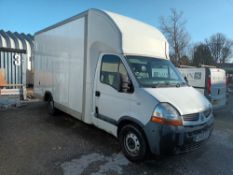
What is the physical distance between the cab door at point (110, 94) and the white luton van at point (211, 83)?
16.4 feet

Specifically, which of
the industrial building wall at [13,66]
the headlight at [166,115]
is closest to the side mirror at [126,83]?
the headlight at [166,115]

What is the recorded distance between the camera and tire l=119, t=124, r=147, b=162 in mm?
3969

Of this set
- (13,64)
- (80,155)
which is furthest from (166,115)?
(13,64)

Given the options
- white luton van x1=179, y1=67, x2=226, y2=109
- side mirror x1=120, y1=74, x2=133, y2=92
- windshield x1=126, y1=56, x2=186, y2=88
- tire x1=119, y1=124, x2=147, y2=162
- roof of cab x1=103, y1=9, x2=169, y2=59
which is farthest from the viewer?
white luton van x1=179, y1=67, x2=226, y2=109

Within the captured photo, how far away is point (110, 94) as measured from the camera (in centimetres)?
458

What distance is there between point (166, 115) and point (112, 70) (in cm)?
158

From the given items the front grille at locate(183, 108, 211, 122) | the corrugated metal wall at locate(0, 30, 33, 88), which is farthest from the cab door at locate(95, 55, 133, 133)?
the corrugated metal wall at locate(0, 30, 33, 88)

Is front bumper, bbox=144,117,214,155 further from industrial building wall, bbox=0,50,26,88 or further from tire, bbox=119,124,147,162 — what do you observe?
industrial building wall, bbox=0,50,26,88

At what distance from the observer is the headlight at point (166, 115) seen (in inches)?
141

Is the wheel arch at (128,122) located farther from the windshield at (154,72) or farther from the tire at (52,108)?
the tire at (52,108)

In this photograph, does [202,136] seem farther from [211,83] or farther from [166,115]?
[211,83]

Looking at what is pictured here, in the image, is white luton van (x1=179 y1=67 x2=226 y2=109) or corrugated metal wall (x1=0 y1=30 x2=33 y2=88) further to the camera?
corrugated metal wall (x1=0 y1=30 x2=33 y2=88)

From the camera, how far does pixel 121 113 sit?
14.2ft

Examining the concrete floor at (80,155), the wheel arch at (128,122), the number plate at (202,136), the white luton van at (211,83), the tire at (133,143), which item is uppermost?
the white luton van at (211,83)
